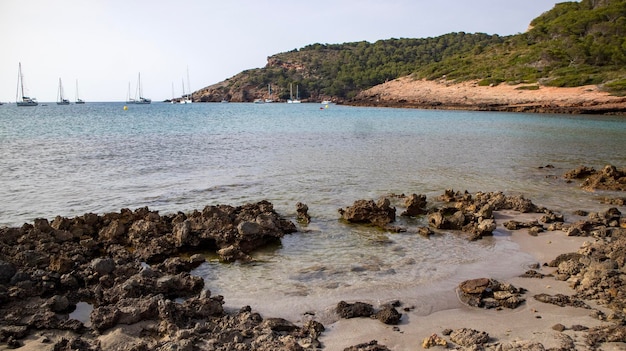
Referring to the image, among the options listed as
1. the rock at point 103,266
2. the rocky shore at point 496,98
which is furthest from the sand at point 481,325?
the rocky shore at point 496,98

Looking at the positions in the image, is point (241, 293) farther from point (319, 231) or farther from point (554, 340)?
point (554, 340)

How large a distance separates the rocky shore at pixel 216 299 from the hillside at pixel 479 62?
56.9 meters

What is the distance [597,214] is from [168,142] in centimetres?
2533

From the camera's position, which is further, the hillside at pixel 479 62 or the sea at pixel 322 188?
the hillside at pixel 479 62

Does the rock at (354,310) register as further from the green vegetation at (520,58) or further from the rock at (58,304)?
the green vegetation at (520,58)

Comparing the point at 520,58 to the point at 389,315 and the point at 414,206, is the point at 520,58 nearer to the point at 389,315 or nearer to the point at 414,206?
the point at 414,206

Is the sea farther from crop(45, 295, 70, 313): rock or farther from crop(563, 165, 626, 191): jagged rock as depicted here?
crop(45, 295, 70, 313): rock

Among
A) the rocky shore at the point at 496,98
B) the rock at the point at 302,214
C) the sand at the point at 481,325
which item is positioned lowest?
the sand at the point at 481,325

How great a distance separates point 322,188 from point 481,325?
970 cm

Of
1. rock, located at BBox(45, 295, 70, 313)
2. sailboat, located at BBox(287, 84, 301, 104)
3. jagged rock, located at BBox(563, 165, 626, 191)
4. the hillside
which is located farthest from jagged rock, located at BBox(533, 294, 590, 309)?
sailboat, located at BBox(287, 84, 301, 104)

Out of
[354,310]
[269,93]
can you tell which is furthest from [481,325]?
[269,93]

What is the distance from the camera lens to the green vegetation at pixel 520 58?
6750cm

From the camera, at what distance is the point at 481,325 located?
6.27m

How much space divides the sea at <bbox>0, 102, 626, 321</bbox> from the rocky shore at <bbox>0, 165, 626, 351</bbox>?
1.53 feet
